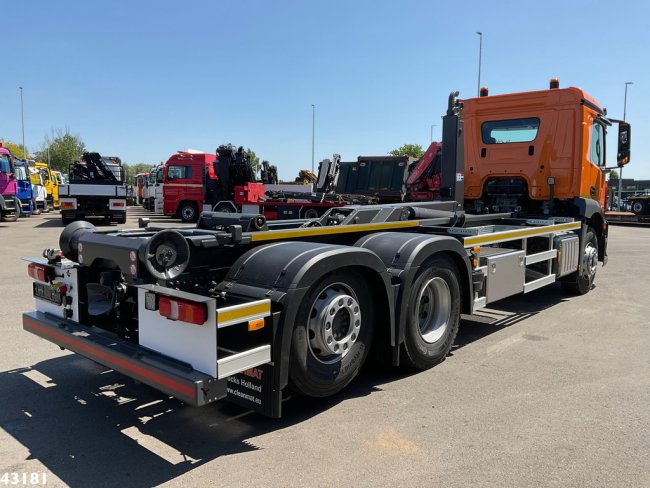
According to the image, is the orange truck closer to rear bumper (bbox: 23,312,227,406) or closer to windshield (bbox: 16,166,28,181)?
rear bumper (bbox: 23,312,227,406)

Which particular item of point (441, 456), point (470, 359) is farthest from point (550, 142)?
point (441, 456)

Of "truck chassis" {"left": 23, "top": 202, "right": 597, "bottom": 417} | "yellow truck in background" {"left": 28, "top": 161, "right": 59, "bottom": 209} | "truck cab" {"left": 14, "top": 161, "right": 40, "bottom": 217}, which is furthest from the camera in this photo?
"yellow truck in background" {"left": 28, "top": 161, "right": 59, "bottom": 209}

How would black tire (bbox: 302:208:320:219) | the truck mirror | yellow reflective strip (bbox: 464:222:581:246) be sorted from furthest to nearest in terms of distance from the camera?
black tire (bbox: 302:208:320:219), the truck mirror, yellow reflective strip (bbox: 464:222:581:246)

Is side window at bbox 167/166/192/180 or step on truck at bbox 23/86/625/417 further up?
side window at bbox 167/166/192/180

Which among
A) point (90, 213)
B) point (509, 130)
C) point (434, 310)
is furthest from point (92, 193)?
point (434, 310)

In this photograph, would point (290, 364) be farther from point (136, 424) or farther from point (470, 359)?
point (470, 359)

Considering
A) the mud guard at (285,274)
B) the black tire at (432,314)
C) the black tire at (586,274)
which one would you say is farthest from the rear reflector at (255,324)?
the black tire at (586,274)

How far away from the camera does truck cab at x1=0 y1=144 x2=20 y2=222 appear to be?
21172 mm

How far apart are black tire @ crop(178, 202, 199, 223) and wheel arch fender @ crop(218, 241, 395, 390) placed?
68.9 feet

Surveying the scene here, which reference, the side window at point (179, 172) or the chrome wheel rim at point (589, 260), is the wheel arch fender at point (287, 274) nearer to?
the chrome wheel rim at point (589, 260)

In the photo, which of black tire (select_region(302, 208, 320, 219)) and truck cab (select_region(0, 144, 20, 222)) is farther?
truck cab (select_region(0, 144, 20, 222))

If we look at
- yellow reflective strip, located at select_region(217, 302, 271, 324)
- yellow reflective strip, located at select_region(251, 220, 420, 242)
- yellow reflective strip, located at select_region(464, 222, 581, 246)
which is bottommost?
yellow reflective strip, located at select_region(217, 302, 271, 324)

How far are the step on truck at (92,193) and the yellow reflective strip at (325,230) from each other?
18.7 meters

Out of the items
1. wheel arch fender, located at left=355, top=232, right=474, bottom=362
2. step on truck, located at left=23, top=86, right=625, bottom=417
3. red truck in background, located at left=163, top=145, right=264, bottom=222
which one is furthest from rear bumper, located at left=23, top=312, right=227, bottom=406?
red truck in background, located at left=163, top=145, right=264, bottom=222
